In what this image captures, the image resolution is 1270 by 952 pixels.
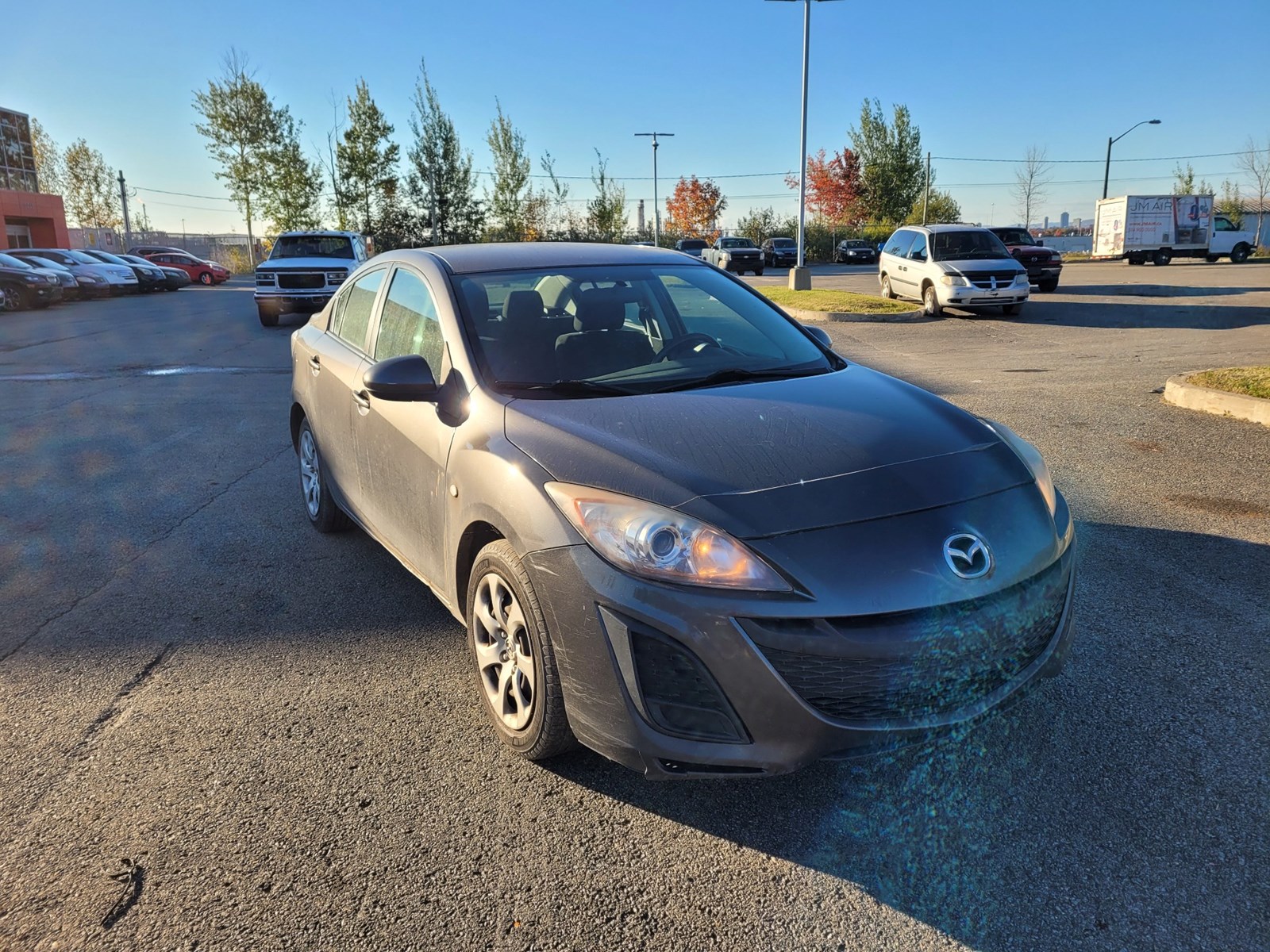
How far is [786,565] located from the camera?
7.72 feet

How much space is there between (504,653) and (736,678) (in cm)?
96

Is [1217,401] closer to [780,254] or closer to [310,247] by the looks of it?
[310,247]

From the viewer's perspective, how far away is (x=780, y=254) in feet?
157

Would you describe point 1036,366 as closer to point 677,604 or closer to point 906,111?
point 677,604

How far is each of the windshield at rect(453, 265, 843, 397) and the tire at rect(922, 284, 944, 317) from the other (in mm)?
15139

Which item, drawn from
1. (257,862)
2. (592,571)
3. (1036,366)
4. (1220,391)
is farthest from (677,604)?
(1036,366)

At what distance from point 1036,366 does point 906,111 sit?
56.6m

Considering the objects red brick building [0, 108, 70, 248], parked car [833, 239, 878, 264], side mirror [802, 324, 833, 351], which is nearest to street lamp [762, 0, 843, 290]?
side mirror [802, 324, 833, 351]

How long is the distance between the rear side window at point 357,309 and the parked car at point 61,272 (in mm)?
26692

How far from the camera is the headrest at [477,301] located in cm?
360

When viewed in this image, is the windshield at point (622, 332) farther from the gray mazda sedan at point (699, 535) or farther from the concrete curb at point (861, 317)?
the concrete curb at point (861, 317)

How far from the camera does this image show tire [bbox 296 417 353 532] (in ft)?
16.8

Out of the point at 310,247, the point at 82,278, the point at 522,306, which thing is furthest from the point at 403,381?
the point at 82,278

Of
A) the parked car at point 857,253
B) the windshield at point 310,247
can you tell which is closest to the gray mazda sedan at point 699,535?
the windshield at point 310,247
